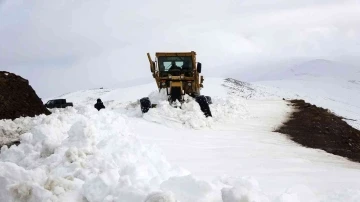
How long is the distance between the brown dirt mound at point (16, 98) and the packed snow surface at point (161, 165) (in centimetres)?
88

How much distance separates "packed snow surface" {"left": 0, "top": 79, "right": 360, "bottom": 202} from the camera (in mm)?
3613

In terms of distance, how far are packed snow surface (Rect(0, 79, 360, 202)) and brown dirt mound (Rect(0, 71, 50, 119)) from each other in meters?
0.88

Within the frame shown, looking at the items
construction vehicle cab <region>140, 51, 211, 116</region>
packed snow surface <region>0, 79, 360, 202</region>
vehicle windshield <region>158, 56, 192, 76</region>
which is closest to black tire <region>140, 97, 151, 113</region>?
construction vehicle cab <region>140, 51, 211, 116</region>

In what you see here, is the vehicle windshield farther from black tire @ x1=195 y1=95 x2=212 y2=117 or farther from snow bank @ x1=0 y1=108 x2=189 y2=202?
snow bank @ x1=0 y1=108 x2=189 y2=202

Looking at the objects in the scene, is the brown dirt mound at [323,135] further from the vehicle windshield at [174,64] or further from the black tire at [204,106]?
the vehicle windshield at [174,64]

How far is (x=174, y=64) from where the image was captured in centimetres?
1519

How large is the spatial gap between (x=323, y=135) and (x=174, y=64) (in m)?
5.75

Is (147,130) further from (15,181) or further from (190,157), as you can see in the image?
(15,181)

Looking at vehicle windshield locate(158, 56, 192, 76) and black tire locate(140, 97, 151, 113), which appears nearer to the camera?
black tire locate(140, 97, 151, 113)

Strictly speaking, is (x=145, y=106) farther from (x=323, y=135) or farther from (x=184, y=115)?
(x=323, y=135)

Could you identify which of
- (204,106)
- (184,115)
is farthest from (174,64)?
(184,115)

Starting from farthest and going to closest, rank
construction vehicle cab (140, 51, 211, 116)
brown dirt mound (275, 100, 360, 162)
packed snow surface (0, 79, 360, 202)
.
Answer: construction vehicle cab (140, 51, 211, 116) < brown dirt mound (275, 100, 360, 162) < packed snow surface (0, 79, 360, 202)

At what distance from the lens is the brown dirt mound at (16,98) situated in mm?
8896

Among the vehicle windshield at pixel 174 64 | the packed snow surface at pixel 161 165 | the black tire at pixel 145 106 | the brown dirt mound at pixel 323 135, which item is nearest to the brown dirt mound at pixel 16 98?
the packed snow surface at pixel 161 165
